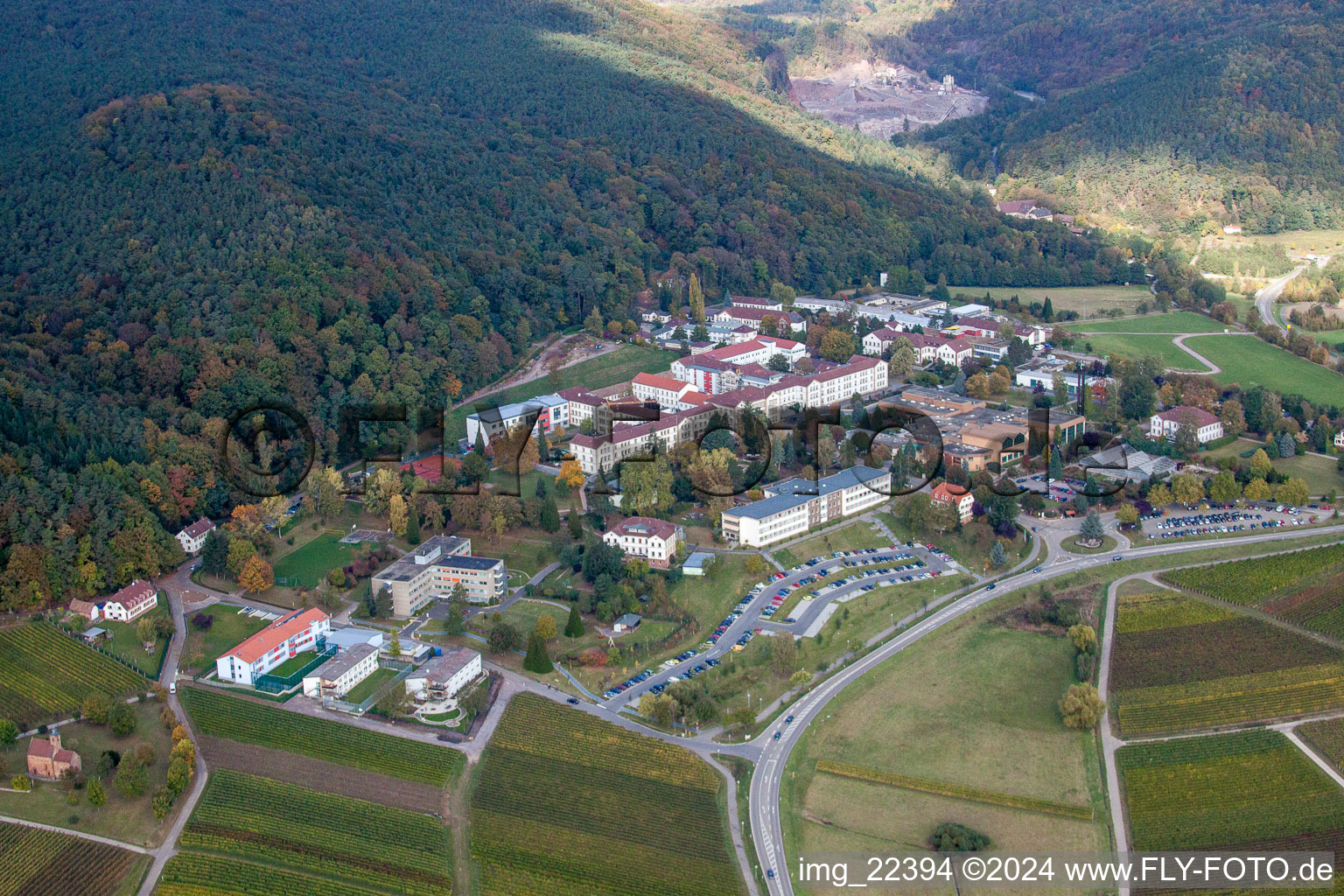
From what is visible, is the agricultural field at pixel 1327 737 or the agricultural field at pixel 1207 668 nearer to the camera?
the agricultural field at pixel 1327 737

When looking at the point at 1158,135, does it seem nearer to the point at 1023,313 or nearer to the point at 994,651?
the point at 1023,313

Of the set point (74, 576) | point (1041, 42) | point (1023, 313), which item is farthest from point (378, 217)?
point (1041, 42)

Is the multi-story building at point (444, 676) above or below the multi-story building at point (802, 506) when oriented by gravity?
below

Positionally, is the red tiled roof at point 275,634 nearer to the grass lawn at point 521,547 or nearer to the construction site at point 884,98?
the grass lawn at point 521,547

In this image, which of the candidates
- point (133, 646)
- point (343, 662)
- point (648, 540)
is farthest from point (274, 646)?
point (648, 540)

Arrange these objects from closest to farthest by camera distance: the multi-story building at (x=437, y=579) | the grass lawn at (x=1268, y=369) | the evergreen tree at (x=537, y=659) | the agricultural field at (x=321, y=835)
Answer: the agricultural field at (x=321, y=835), the evergreen tree at (x=537, y=659), the multi-story building at (x=437, y=579), the grass lawn at (x=1268, y=369)

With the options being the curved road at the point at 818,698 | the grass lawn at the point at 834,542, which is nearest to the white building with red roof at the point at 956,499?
the grass lawn at the point at 834,542

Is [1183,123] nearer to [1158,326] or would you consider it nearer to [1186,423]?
[1158,326]
